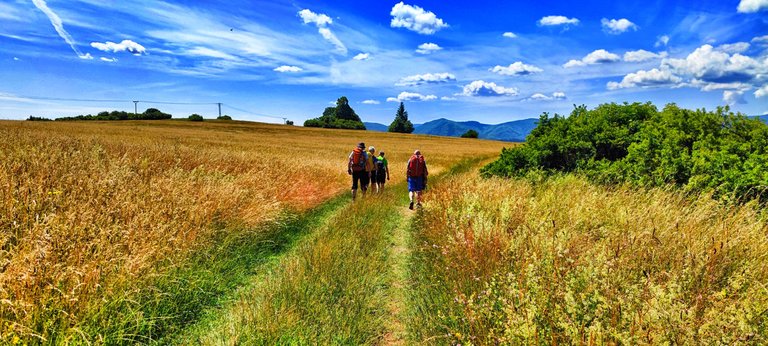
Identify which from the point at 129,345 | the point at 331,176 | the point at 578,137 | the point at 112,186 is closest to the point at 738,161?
the point at 578,137

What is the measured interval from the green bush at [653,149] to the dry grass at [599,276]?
93cm

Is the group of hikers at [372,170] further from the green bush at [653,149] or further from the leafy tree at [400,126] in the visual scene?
the leafy tree at [400,126]

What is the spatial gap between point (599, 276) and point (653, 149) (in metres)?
6.88

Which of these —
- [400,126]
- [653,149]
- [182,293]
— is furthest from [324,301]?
[400,126]

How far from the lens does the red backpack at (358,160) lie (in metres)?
12.1

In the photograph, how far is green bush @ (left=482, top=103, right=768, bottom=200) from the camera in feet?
23.2

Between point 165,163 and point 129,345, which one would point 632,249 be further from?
point 165,163

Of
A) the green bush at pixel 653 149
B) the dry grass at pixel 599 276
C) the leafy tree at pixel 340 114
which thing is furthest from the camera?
the leafy tree at pixel 340 114

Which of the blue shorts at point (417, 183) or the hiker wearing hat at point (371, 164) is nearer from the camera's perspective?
the blue shorts at point (417, 183)

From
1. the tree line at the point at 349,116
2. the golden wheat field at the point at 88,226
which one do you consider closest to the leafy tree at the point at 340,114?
the tree line at the point at 349,116

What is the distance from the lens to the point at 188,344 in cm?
400

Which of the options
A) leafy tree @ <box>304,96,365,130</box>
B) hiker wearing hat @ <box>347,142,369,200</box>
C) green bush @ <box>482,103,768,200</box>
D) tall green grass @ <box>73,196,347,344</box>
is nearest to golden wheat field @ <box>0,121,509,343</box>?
tall green grass @ <box>73,196,347,344</box>

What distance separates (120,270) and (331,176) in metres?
12.1

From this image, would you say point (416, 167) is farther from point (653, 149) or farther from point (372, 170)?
point (653, 149)
